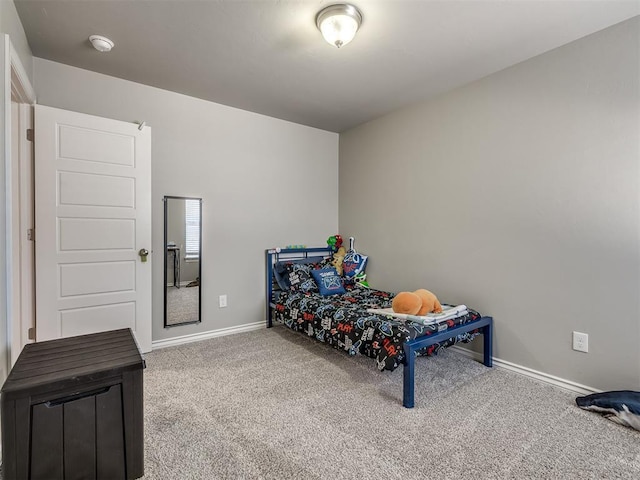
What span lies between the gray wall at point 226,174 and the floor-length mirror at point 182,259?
6cm

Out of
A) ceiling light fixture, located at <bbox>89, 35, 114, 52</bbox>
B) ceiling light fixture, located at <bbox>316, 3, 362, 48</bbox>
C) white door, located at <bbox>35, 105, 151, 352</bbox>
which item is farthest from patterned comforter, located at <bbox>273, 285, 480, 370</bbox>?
ceiling light fixture, located at <bbox>89, 35, 114, 52</bbox>

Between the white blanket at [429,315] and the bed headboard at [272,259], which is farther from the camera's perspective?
the bed headboard at [272,259]

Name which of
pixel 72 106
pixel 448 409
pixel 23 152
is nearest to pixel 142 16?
pixel 72 106

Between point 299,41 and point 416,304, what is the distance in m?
2.05

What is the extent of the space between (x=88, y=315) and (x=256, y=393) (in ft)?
4.95

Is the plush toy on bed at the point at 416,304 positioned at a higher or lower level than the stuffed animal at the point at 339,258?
lower

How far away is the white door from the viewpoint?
94.7 inches

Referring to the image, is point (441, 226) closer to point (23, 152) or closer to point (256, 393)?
point (256, 393)

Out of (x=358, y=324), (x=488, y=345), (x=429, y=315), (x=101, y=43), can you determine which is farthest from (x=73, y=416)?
(x=488, y=345)

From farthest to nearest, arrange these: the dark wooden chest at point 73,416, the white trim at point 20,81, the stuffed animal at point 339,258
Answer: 1. the stuffed animal at point 339,258
2. the white trim at point 20,81
3. the dark wooden chest at point 73,416

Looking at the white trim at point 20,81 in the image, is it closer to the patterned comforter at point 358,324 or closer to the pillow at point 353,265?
the patterned comforter at point 358,324

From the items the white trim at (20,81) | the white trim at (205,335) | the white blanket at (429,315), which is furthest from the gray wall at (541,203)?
the white trim at (20,81)

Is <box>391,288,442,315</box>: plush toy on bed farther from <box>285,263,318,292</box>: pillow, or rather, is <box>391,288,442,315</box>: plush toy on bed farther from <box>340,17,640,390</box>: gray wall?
<box>285,263,318,292</box>: pillow

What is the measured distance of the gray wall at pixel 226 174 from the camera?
281cm
